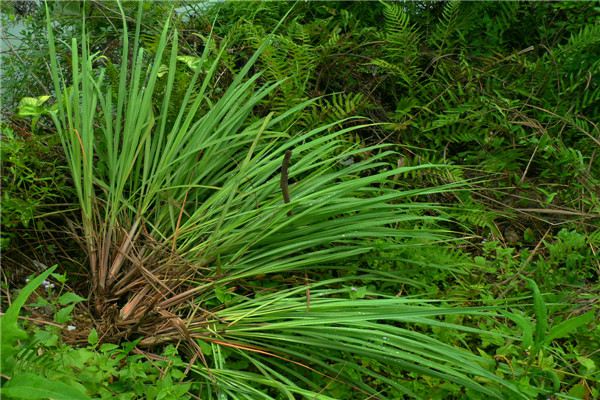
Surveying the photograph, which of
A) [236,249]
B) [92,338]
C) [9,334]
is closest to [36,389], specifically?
[9,334]

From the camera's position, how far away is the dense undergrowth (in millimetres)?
1760

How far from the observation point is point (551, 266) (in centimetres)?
228

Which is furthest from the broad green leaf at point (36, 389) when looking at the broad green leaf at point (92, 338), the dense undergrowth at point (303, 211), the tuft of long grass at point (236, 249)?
the tuft of long grass at point (236, 249)

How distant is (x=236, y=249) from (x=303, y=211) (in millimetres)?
230

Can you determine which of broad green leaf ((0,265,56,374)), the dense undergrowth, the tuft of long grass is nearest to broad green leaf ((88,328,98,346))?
the dense undergrowth

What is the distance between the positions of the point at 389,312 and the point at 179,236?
26.0 inches

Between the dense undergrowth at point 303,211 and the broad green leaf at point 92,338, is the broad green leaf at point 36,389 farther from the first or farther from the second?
the broad green leaf at point 92,338

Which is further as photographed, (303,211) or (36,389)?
(303,211)

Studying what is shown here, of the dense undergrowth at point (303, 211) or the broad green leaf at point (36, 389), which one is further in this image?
the dense undergrowth at point (303, 211)

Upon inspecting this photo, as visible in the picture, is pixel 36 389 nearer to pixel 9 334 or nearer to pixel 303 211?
pixel 9 334

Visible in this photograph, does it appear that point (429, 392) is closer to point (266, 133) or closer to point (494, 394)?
point (494, 394)

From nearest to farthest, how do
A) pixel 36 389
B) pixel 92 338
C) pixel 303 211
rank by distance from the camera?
pixel 36 389, pixel 92 338, pixel 303 211

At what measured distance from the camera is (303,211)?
79.2 inches

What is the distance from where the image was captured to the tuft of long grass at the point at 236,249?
5.78 feet
